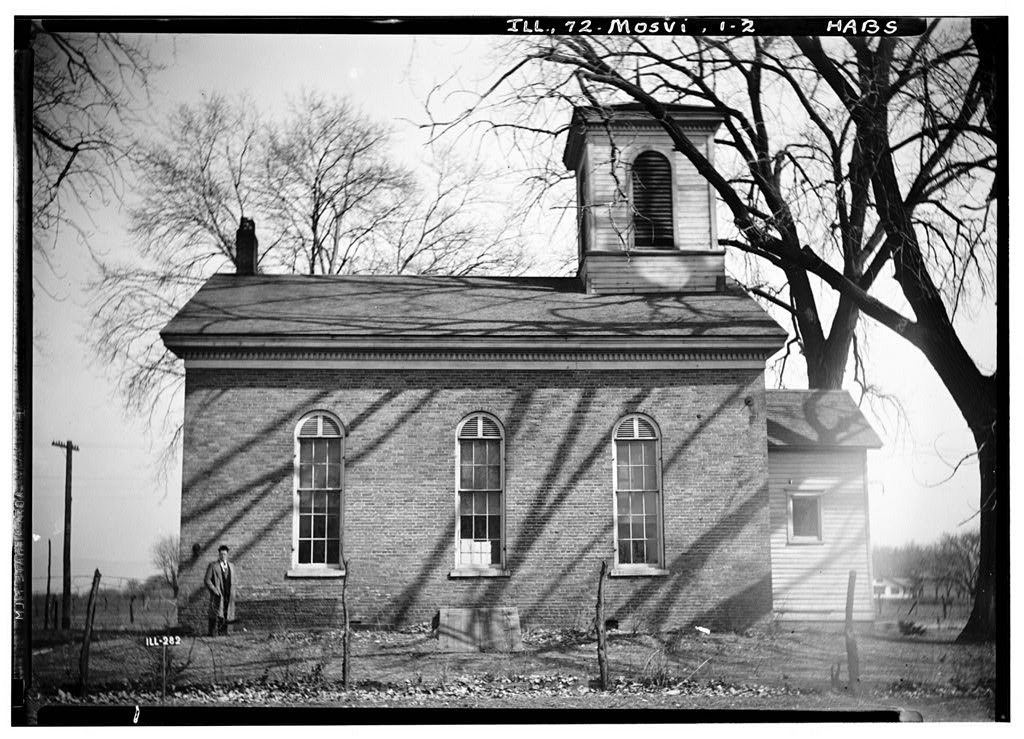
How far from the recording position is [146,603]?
1858 centimetres

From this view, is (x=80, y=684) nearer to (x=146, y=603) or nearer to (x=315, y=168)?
(x=146, y=603)

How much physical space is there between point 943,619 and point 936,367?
3.97 m

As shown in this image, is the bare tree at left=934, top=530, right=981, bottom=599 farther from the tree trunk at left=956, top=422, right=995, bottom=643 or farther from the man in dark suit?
the man in dark suit

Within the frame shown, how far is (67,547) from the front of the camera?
59.5 ft

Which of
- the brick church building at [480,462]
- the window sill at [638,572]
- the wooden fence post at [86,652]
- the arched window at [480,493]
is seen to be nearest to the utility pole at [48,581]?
the wooden fence post at [86,652]

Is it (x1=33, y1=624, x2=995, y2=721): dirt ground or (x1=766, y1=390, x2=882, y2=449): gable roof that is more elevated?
(x1=766, y1=390, x2=882, y2=449): gable roof

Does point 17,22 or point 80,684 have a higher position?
point 17,22

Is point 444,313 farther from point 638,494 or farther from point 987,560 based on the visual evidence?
point 987,560

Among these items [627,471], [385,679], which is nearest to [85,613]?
[385,679]

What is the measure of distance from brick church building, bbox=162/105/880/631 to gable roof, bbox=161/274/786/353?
0.16 ft

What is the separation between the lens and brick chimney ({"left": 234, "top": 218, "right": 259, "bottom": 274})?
2162cm

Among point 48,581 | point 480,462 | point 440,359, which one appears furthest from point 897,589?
point 48,581

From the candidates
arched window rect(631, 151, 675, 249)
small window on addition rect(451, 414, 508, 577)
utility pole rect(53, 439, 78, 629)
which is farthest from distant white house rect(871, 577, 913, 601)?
utility pole rect(53, 439, 78, 629)

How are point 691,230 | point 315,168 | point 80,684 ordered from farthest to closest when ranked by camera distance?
point 315,168
point 691,230
point 80,684
